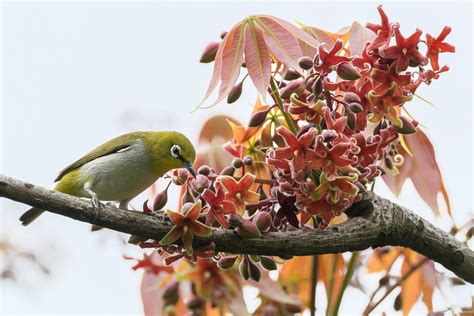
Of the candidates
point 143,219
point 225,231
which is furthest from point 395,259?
point 143,219

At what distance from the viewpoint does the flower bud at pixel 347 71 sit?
80.8 inches

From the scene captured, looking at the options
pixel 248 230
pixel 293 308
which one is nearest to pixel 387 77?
pixel 248 230

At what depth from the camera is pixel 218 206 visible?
2.09 metres

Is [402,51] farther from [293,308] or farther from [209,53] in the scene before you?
[293,308]

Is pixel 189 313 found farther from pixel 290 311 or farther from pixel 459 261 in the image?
pixel 459 261

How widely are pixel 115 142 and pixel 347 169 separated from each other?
2.28 metres

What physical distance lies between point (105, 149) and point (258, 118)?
1.87 meters

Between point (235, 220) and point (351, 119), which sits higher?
point (351, 119)

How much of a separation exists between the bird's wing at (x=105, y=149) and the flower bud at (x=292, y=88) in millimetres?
1963

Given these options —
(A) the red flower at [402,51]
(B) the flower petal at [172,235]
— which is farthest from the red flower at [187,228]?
(A) the red flower at [402,51]

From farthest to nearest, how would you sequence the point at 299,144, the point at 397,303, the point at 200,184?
the point at 397,303 → the point at 200,184 → the point at 299,144

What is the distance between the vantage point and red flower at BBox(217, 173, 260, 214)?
6.86 feet

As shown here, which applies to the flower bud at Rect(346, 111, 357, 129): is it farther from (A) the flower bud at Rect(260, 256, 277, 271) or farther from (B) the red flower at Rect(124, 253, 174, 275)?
(B) the red flower at Rect(124, 253, 174, 275)

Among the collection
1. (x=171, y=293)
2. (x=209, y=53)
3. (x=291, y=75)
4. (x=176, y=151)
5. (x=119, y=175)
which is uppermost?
(x=176, y=151)
